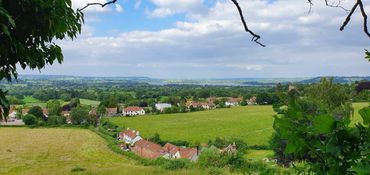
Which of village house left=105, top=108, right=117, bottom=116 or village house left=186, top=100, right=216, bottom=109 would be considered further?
village house left=186, top=100, right=216, bottom=109

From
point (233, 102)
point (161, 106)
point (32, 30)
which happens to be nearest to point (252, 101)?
point (233, 102)

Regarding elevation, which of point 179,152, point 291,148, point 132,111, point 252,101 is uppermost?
point 291,148

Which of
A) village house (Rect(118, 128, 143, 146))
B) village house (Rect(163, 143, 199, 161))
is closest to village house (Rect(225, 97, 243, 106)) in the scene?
village house (Rect(118, 128, 143, 146))

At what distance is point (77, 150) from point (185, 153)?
1346cm

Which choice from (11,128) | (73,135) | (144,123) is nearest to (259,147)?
(73,135)

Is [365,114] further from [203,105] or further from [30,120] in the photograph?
[203,105]

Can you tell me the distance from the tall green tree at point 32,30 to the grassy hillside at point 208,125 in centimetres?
5520

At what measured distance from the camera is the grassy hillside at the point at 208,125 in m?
66.0

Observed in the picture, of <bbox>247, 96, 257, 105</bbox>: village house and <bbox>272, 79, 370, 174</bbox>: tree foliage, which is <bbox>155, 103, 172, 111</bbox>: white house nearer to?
<bbox>247, 96, 257, 105</bbox>: village house

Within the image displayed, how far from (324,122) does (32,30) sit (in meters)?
2.94

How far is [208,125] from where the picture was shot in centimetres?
7769

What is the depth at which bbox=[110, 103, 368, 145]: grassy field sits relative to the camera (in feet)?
216

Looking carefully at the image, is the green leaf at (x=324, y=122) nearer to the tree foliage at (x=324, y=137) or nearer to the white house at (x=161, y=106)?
the tree foliage at (x=324, y=137)

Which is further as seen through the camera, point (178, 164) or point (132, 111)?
point (132, 111)
